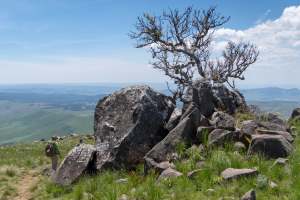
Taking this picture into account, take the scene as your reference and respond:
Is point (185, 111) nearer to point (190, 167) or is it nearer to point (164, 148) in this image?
point (164, 148)

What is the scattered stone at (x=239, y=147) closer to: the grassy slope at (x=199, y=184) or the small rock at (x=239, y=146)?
the small rock at (x=239, y=146)

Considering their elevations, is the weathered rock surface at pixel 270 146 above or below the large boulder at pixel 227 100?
below

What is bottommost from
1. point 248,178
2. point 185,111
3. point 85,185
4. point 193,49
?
point 85,185

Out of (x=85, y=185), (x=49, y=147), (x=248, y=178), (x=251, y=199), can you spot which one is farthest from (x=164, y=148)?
(x=49, y=147)

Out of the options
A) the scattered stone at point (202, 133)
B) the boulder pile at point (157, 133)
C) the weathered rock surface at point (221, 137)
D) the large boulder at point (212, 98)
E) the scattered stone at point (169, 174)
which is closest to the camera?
the scattered stone at point (169, 174)

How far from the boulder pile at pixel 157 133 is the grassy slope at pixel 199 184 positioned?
25.8 inches

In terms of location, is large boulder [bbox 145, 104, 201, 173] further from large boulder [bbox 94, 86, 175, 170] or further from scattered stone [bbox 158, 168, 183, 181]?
large boulder [bbox 94, 86, 175, 170]

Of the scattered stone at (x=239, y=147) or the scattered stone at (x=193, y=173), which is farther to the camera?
the scattered stone at (x=239, y=147)

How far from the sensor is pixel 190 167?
50.3 feet

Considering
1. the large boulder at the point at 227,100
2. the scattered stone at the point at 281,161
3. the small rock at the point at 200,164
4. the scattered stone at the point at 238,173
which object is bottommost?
the small rock at the point at 200,164

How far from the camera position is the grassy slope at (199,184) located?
12.5m

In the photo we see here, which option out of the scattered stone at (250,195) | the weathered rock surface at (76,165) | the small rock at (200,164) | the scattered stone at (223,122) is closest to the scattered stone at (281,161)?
the small rock at (200,164)

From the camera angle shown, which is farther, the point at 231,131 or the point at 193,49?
the point at 193,49

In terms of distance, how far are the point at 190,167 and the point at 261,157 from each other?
272 centimetres
